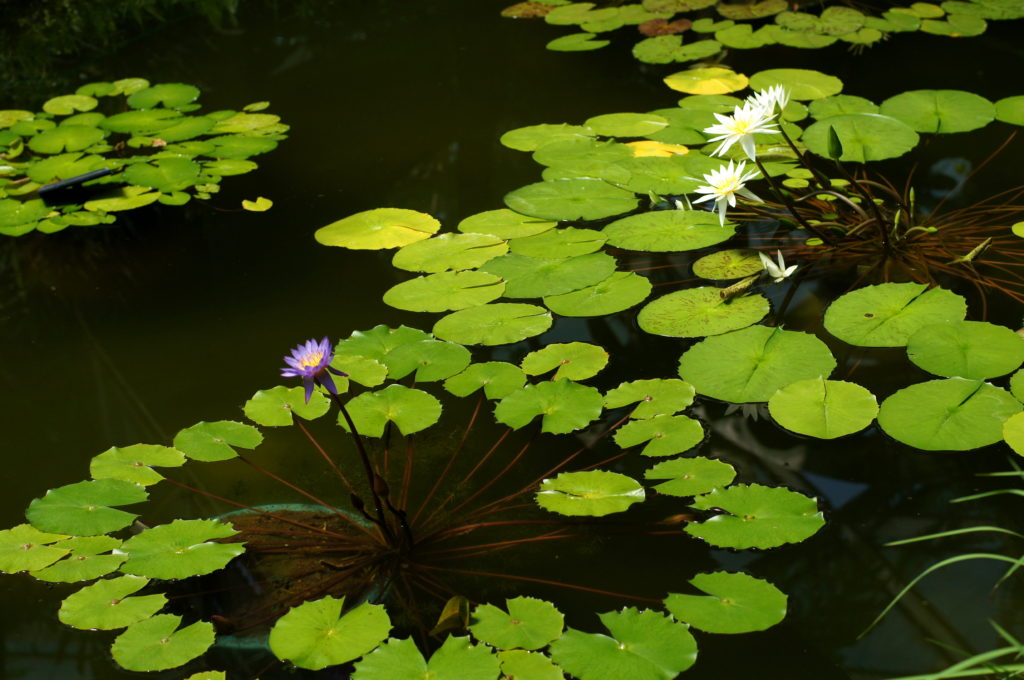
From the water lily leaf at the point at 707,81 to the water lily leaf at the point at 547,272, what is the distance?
1.10 metres

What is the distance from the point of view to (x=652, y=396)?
5.68ft

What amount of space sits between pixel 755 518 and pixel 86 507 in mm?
1067

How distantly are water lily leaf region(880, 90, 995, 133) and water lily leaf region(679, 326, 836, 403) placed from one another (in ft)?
3.26

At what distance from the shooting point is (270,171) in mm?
2859

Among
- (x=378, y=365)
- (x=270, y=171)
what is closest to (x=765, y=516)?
(x=378, y=365)

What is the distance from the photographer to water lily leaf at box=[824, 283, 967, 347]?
1.80m

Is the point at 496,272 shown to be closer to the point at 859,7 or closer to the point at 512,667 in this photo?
the point at 512,667

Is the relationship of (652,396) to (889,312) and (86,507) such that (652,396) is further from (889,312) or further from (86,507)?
(86,507)

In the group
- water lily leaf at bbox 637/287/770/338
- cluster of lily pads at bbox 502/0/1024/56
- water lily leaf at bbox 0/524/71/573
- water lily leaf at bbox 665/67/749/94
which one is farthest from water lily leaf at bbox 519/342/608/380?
cluster of lily pads at bbox 502/0/1024/56

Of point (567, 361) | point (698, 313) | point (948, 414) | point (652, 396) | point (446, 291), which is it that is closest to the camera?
point (948, 414)

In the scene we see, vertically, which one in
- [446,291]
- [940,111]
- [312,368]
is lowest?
[446,291]

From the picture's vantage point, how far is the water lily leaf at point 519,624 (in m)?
1.28

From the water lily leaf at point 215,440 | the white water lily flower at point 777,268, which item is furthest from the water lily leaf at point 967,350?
the water lily leaf at point 215,440

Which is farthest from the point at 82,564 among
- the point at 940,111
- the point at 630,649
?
the point at 940,111
